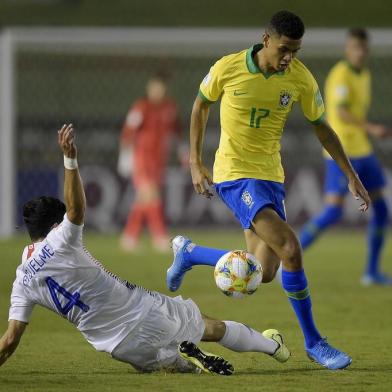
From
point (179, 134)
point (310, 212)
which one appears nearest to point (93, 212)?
point (179, 134)

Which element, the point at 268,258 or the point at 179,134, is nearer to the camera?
the point at 268,258

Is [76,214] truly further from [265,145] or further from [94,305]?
[265,145]

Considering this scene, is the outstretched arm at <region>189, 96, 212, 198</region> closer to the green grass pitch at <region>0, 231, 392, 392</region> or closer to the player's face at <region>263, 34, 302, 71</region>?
the player's face at <region>263, 34, 302, 71</region>

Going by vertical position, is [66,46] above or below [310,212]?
above

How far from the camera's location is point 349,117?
10.7 m

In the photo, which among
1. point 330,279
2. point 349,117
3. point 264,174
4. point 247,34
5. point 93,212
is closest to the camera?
point 264,174

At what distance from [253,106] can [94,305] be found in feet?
6.02

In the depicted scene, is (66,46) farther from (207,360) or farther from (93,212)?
(207,360)

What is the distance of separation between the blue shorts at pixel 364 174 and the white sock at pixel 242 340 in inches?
185

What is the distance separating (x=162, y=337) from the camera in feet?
19.7

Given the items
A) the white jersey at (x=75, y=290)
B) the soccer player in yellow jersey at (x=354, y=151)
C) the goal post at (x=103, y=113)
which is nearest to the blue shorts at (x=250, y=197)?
the white jersey at (x=75, y=290)

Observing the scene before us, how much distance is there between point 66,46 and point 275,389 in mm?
10469

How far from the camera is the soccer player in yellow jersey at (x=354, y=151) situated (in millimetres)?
10758

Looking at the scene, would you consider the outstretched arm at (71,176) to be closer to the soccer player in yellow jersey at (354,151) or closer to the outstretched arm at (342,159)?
the outstretched arm at (342,159)
